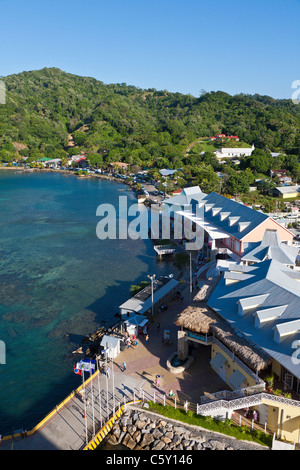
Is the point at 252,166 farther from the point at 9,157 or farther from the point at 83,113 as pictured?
the point at 83,113

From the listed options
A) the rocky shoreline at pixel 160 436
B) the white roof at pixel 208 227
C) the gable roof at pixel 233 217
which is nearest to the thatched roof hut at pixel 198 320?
the rocky shoreline at pixel 160 436

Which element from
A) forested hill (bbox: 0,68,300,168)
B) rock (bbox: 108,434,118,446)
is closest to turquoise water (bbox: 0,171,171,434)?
rock (bbox: 108,434,118,446)

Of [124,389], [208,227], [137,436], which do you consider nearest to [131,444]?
[137,436]

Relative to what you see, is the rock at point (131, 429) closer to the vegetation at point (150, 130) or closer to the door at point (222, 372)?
the door at point (222, 372)

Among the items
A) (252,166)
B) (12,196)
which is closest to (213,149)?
(252,166)

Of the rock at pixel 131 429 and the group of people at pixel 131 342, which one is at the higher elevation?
the group of people at pixel 131 342

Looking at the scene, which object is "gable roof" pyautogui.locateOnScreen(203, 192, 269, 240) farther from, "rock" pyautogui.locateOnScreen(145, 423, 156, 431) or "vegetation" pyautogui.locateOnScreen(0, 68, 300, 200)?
"vegetation" pyautogui.locateOnScreen(0, 68, 300, 200)

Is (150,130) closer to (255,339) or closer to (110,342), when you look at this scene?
(110,342)
